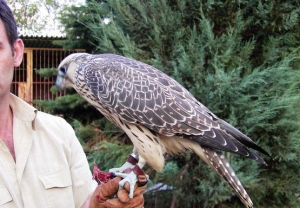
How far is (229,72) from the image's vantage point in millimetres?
3566

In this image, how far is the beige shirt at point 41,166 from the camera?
6.00 ft

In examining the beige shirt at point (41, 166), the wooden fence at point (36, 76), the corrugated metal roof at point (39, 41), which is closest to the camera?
the beige shirt at point (41, 166)

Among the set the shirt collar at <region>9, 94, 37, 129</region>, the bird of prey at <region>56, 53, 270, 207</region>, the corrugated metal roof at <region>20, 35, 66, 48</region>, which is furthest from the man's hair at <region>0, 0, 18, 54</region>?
the corrugated metal roof at <region>20, 35, 66, 48</region>

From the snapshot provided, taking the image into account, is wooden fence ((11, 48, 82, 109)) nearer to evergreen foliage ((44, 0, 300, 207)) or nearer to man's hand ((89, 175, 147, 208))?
evergreen foliage ((44, 0, 300, 207))

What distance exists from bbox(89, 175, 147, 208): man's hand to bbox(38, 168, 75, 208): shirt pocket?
0.16 metres

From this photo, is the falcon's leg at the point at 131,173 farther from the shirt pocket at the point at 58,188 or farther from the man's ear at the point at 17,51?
the man's ear at the point at 17,51

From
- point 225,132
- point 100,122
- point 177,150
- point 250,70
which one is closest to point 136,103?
point 177,150

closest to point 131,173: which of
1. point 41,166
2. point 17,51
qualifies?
point 41,166

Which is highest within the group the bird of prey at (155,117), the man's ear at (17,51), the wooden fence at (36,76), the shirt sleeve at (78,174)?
the man's ear at (17,51)

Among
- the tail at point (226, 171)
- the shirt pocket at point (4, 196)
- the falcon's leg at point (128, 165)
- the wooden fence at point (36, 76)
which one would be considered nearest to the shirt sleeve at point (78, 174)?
the falcon's leg at point (128, 165)

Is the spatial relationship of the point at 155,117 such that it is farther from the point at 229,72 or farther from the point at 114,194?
the point at 229,72

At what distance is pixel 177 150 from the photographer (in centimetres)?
228

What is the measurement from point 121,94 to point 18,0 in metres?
11.6

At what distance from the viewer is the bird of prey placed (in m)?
2.14
